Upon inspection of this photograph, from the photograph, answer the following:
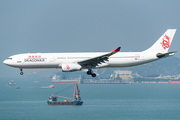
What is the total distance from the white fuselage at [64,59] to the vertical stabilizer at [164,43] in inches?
92.9

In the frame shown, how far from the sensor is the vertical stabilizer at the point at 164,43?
52.6 m

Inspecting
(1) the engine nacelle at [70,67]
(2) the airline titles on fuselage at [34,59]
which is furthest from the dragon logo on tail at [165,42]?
(2) the airline titles on fuselage at [34,59]

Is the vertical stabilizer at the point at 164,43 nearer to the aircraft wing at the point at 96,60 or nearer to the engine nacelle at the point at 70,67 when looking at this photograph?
the aircraft wing at the point at 96,60

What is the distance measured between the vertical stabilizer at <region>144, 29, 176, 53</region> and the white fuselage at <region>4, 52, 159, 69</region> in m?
2.36

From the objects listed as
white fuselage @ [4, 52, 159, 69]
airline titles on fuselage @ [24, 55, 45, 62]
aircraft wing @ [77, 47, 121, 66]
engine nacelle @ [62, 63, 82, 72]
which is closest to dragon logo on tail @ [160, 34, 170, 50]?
white fuselage @ [4, 52, 159, 69]

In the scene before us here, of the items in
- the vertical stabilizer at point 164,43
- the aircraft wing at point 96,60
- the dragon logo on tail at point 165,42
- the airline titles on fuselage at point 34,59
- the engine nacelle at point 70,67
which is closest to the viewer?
the aircraft wing at point 96,60

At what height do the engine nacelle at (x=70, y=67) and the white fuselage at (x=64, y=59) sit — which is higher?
the white fuselage at (x=64, y=59)

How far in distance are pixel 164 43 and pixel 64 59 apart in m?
19.8

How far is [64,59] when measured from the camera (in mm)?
49000

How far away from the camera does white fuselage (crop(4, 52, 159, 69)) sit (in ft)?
161

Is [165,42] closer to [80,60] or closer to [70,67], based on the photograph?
[80,60]

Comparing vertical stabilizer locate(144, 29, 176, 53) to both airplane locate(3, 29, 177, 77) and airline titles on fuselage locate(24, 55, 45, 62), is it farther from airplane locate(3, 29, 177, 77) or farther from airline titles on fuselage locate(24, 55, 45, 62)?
airline titles on fuselage locate(24, 55, 45, 62)

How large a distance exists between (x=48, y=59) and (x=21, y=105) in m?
114

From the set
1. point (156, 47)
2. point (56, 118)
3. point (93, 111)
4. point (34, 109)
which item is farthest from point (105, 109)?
point (156, 47)
